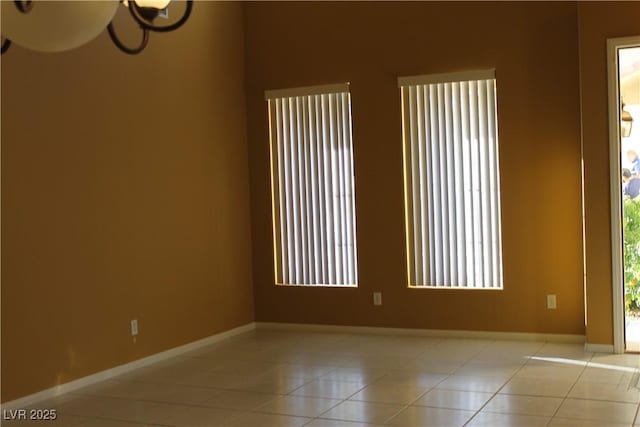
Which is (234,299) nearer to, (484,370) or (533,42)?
(484,370)

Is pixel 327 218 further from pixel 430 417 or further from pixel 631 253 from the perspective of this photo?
pixel 430 417

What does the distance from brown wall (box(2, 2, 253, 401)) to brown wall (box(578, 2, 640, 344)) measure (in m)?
3.12

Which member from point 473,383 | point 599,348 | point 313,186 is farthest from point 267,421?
point 313,186

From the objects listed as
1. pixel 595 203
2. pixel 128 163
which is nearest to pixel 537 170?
pixel 595 203

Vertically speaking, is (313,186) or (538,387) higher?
(313,186)

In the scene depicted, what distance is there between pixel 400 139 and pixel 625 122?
1.87 m

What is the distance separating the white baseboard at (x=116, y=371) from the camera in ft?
15.7

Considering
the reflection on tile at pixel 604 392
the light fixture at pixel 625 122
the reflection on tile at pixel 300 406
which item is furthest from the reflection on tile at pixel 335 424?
the light fixture at pixel 625 122

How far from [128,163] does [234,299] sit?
6.05 ft

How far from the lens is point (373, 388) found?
4.93m

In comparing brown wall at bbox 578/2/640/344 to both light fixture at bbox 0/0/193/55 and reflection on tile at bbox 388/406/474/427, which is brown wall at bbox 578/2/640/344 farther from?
light fixture at bbox 0/0/193/55

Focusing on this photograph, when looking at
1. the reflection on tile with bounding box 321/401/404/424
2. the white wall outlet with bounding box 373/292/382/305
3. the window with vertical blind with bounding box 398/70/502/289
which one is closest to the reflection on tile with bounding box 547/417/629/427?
the reflection on tile with bounding box 321/401/404/424

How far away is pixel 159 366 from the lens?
5801mm

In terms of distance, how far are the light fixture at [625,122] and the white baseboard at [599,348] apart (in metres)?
1.56
